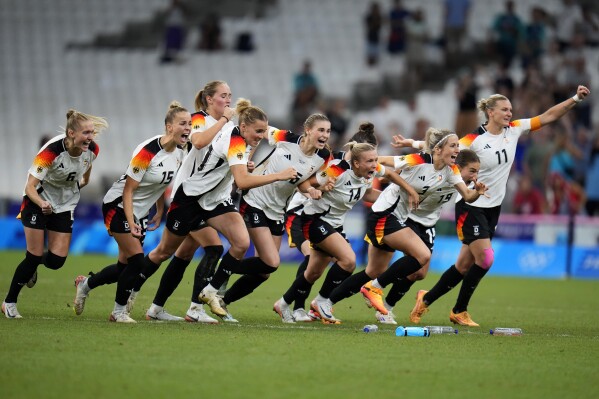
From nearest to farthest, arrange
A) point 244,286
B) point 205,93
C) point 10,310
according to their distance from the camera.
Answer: point 10,310 < point 205,93 < point 244,286

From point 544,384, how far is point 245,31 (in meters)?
25.4

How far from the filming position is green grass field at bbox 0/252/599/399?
6953 millimetres

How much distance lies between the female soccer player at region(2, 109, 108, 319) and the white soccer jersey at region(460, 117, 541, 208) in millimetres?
4297

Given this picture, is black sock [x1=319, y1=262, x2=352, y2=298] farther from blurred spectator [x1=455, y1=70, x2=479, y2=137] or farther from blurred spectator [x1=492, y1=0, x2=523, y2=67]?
blurred spectator [x1=492, y1=0, x2=523, y2=67]

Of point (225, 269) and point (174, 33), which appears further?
point (174, 33)

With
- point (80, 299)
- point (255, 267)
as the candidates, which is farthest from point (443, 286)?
point (80, 299)

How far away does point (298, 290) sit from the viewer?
38.9 feet

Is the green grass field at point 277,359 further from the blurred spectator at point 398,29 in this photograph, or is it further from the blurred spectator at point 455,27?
the blurred spectator at point 398,29

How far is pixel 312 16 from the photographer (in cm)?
3262

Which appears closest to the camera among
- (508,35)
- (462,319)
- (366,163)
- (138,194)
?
(138,194)

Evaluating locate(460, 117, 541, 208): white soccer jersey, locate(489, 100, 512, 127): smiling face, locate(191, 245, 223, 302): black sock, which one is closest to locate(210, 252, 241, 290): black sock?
locate(191, 245, 223, 302): black sock

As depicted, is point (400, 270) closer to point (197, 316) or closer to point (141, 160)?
point (197, 316)

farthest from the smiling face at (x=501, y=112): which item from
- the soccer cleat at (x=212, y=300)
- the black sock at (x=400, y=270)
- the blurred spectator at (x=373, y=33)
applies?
the blurred spectator at (x=373, y=33)

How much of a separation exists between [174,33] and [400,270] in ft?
67.4
